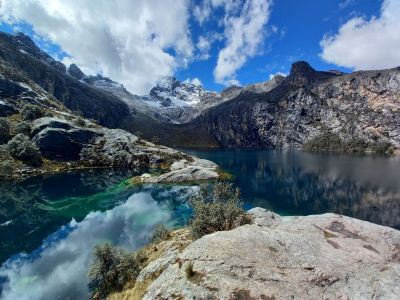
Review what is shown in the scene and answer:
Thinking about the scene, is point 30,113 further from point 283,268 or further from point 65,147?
point 283,268

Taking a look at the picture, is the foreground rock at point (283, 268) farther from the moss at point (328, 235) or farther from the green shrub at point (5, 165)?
the green shrub at point (5, 165)

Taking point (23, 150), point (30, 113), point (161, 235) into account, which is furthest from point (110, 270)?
point (30, 113)

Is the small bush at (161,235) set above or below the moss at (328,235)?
below

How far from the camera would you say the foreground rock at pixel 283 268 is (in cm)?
1416

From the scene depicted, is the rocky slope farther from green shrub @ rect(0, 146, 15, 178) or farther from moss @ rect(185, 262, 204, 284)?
moss @ rect(185, 262, 204, 284)

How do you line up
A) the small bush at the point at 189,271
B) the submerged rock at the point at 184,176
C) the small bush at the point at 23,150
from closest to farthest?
1. the small bush at the point at 189,271
2. the submerged rock at the point at 184,176
3. the small bush at the point at 23,150

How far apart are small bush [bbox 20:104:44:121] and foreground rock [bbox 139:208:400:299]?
129 meters

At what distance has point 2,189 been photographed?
7062 cm

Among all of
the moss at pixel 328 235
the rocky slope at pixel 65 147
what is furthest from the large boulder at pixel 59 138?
the moss at pixel 328 235

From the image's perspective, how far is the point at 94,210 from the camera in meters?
56.3

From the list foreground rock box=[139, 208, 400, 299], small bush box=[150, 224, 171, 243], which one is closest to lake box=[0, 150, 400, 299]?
small bush box=[150, 224, 171, 243]

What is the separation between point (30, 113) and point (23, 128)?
578 inches

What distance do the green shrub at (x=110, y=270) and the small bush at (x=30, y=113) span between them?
11811 cm

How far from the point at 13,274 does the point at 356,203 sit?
205 ft
